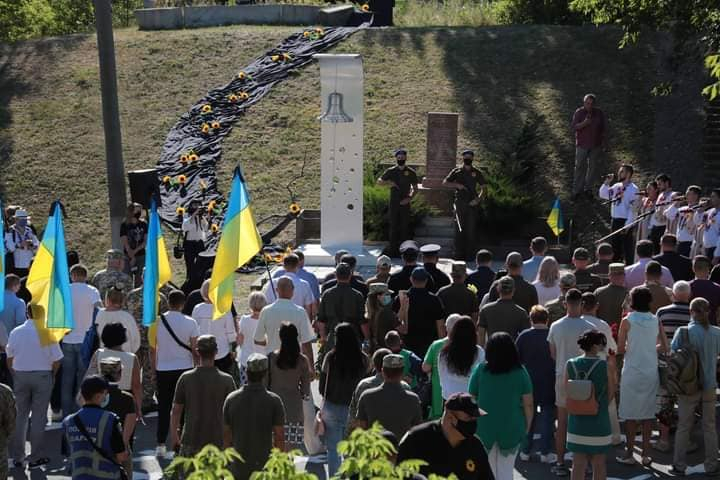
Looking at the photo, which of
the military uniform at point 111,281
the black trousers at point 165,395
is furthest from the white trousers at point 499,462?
the military uniform at point 111,281

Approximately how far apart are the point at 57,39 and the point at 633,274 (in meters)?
23.3

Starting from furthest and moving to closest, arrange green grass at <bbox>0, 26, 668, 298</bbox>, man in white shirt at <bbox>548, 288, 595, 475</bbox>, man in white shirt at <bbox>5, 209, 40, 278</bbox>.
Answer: green grass at <bbox>0, 26, 668, 298</bbox>, man in white shirt at <bbox>5, 209, 40, 278</bbox>, man in white shirt at <bbox>548, 288, 595, 475</bbox>

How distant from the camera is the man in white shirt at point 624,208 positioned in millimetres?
19266

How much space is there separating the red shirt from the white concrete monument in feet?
14.2

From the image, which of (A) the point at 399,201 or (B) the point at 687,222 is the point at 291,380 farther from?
(A) the point at 399,201

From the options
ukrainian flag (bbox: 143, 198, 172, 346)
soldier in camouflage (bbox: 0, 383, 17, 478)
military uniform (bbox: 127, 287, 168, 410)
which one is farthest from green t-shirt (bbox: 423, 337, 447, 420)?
soldier in camouflage (bbox: 0, 383, 17, 478)

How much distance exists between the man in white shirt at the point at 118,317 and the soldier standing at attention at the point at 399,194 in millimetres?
8910

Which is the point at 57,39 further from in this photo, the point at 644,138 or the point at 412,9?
the point at 644,138

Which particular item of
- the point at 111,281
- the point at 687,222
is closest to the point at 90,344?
the point at 111,281

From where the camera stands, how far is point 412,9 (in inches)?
1575

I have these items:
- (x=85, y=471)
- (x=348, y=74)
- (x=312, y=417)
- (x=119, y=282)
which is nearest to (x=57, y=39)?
(x=348, y=74)

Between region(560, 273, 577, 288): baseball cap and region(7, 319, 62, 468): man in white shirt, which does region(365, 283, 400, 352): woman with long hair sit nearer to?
region(560, 273, 577, 288): baseball cap

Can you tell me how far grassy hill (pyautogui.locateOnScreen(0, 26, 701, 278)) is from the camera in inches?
989

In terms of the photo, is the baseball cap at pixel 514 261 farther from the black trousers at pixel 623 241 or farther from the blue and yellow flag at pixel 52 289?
the black trousers at pixel 623 241
